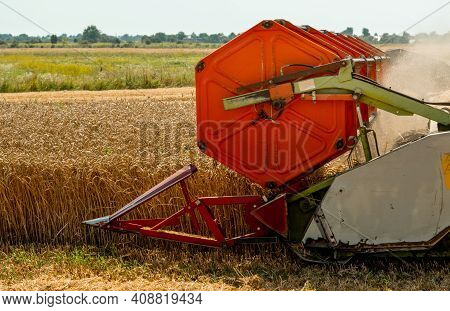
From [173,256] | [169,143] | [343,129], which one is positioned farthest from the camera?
[169,143]

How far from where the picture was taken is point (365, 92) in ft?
18.6

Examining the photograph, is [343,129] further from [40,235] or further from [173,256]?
[40,235]

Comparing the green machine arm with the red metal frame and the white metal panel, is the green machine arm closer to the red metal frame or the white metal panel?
the white metal panel

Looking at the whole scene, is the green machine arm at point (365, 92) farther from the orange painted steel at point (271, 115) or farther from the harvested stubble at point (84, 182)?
the harvested stubble at point (84, 182)

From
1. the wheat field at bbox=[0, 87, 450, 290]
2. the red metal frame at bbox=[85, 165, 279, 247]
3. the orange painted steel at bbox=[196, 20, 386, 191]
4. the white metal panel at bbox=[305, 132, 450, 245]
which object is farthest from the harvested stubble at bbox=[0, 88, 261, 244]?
the white metal panel at bbox=[305, 132, 450, 245]

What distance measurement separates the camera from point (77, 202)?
279 inches

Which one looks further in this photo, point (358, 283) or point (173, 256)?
point (173, 256)

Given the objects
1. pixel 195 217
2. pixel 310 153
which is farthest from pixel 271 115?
pixel 195 217

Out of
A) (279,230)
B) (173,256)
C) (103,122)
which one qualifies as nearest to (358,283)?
(279,230)

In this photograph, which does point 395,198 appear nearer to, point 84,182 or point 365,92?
point 365,92

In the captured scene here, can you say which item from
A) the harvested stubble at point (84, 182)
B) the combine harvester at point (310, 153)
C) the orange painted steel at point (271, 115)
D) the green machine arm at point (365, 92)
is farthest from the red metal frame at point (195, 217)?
the green machine arm at point (365, 92)

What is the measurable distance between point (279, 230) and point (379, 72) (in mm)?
3392

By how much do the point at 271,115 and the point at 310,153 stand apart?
1.52 ft

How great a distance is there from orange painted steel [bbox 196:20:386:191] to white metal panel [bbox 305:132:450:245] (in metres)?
0.43
